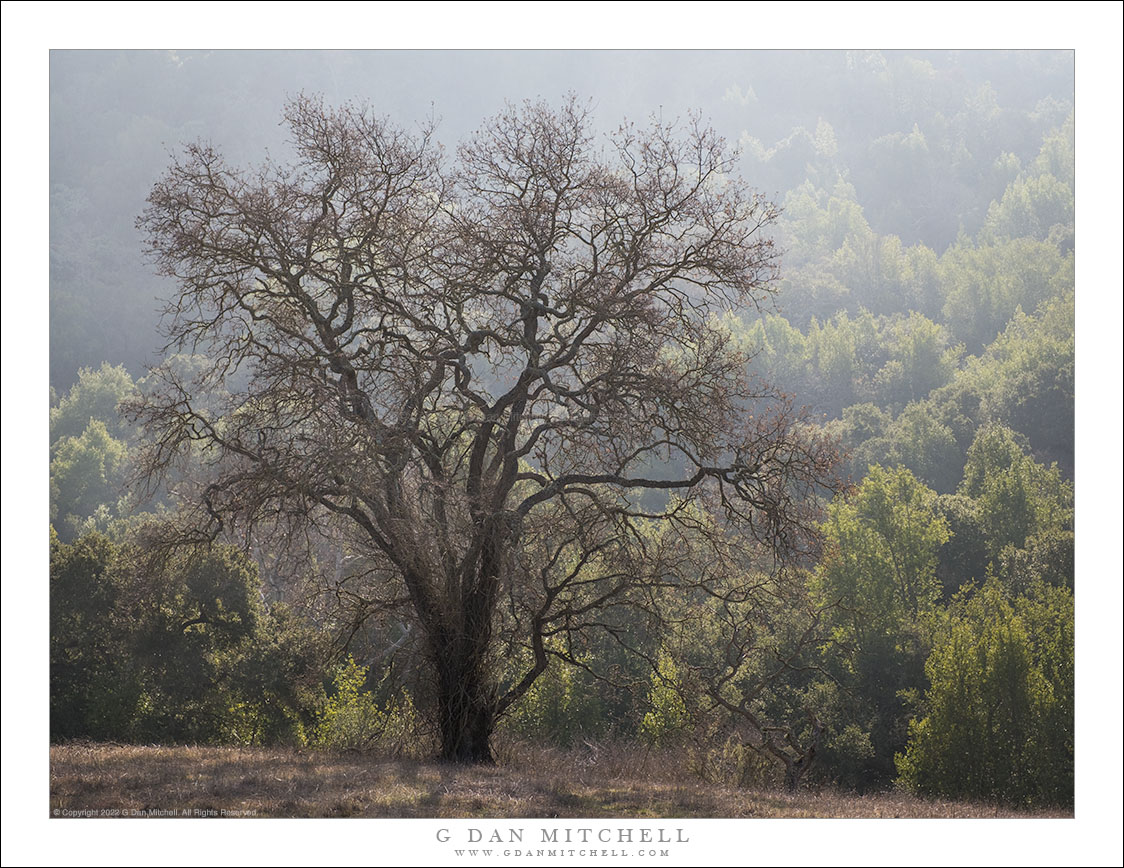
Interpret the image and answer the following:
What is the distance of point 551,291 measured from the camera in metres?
13.8

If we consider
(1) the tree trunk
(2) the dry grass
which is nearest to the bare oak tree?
(1) the tree trunk

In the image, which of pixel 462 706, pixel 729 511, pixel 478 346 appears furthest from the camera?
pixel 478 346

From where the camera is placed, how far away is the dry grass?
10297mm

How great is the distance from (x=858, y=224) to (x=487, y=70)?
41.0 metres

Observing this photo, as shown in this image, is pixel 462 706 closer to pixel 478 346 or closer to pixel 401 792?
pixel 401 792

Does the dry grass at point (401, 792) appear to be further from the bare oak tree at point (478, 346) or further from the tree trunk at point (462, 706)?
the bare oak tree at point (478, 346)

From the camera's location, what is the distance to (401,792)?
10.9m

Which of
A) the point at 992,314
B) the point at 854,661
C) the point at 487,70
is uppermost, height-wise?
the point at 487,70

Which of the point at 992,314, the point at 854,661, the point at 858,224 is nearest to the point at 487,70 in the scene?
the point at 858,224

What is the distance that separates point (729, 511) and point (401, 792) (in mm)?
5377

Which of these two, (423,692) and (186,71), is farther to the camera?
(186,71)

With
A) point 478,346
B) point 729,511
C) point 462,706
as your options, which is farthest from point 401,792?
point 478,346

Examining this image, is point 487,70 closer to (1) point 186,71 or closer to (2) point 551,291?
(1) point 186,71

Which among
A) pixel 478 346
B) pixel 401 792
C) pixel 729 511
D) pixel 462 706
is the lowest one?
pixel 401 792
